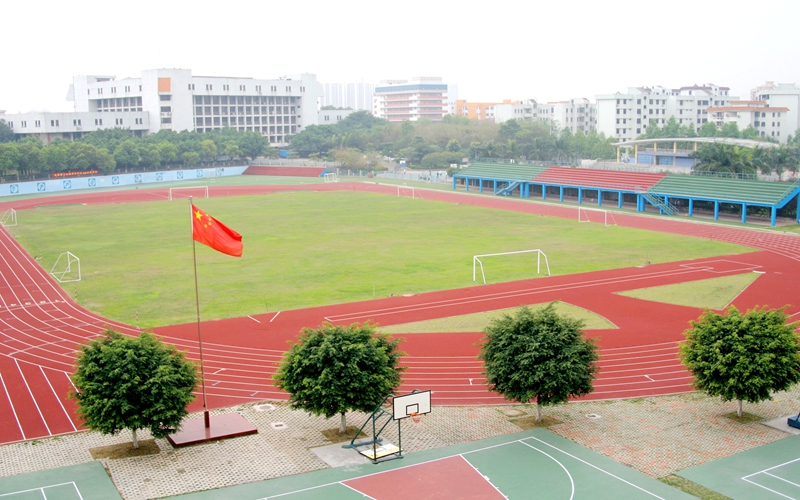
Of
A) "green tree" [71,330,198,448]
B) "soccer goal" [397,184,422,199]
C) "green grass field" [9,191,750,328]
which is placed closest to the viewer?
"green tree" [71,330,198,448]

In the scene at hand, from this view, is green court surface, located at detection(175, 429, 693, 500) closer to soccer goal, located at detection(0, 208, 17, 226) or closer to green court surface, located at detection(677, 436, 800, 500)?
green court surface, located at detection(677, 436, 800, 500)

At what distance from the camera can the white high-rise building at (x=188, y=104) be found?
139375 millimetres

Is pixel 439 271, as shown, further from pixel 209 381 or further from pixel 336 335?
pixel 336 335

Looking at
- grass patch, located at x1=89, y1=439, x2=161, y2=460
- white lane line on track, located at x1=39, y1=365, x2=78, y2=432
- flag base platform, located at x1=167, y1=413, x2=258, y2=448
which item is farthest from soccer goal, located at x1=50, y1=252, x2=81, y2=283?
grass patch, located at x1=89, y1=439, x2=161, y2=460

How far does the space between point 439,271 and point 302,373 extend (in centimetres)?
2303

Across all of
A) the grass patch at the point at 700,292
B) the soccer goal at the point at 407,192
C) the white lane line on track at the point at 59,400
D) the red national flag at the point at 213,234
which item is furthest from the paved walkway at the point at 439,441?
the soccer goal at the point at 407,192

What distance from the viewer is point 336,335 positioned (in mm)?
20500

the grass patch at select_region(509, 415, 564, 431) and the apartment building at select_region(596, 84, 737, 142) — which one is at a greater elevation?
the apartment building at select_region(596, 84, 737, 142)

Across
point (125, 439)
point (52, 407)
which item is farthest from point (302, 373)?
point (52, 407)

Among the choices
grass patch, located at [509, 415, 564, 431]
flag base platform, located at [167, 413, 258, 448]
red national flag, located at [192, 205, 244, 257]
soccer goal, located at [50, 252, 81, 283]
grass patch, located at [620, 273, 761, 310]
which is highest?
red national flag, located at [192, 205, 244, 257]

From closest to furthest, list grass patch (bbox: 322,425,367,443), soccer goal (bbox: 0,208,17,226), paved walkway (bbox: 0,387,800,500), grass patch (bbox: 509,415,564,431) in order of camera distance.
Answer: paved walkway (bbox: 0,387,800,500), grass patch (bbox: 322,425,367,443), grass patch (bbox: 509,415,564,431), soccer goal (bbox: 0,208,17,226)

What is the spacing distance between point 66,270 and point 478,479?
109ft

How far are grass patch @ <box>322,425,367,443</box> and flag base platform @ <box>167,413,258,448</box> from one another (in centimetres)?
194

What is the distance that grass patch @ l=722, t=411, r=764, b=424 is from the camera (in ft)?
69.9
